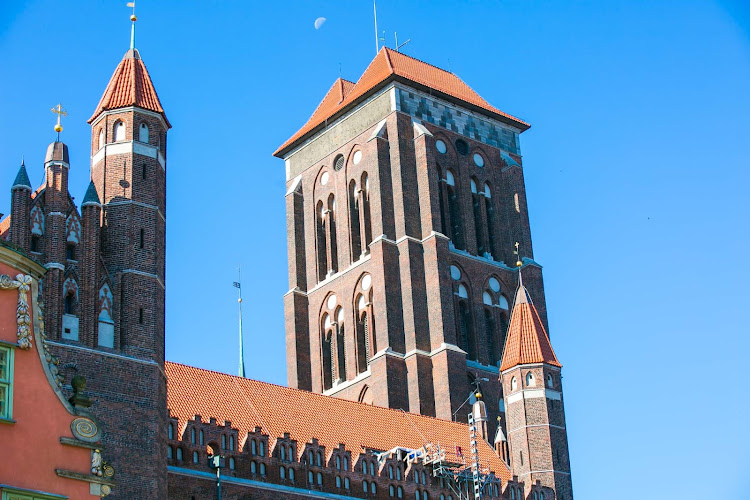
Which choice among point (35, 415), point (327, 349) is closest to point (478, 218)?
point (327, 349)

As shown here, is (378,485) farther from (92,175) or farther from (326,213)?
(326,213)

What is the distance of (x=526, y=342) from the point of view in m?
51.8

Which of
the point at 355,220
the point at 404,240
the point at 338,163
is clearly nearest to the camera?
the point at 404,240

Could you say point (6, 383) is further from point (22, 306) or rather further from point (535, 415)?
point (535, 415)

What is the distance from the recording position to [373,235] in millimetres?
59500

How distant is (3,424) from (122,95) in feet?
57.8

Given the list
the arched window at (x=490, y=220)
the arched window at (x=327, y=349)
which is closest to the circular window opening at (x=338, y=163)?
the arched window at (x=490, y=220)

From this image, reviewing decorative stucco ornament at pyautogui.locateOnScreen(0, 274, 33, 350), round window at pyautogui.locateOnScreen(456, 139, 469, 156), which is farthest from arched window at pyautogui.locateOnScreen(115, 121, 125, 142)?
round window at pyautogui.locateOnScreen(456, 139, 469, 156)

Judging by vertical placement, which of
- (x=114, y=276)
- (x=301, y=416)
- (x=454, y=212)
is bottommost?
(x=301, y=416)

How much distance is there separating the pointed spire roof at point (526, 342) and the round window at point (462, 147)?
1086cm

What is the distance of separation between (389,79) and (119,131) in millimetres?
23885

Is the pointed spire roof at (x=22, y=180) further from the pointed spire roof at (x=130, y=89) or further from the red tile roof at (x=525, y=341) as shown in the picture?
the red tile roof at (x=525, y=341)

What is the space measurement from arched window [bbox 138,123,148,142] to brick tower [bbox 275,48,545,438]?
1919 centimetres

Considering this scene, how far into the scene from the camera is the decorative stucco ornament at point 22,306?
936 inches
